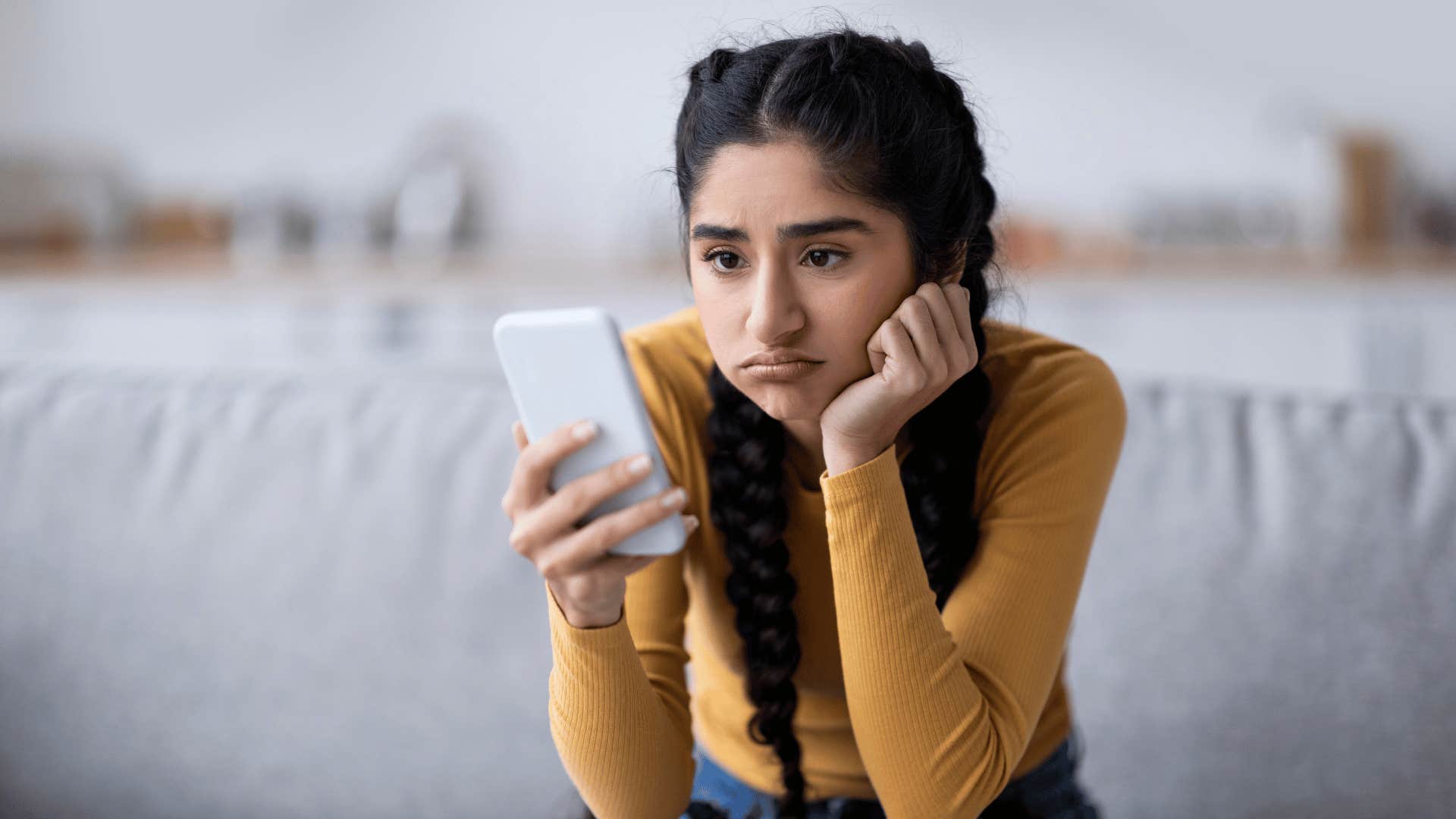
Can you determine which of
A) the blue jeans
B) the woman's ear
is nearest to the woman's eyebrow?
the woman's ear

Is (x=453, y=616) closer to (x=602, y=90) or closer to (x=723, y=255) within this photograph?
(x=723, y=255)

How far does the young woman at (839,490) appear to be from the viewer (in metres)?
0.77

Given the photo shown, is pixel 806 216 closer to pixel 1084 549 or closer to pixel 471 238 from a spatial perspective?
pixel 1084 549

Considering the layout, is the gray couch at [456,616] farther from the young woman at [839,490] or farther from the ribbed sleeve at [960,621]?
the ribbed sleeve at [960,621]

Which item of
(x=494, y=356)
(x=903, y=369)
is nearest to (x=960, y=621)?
(x=903, y=369)

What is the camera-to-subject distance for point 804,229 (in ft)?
2.48

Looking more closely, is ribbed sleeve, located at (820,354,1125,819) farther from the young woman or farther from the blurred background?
the blurred background

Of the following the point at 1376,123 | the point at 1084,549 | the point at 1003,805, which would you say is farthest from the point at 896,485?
the point at 1376,123

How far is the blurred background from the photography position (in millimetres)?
1170

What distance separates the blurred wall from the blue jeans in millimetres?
1933

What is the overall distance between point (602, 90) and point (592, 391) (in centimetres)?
269

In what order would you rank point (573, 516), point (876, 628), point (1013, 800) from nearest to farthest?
point (573, 516)
point (876, 628)
point (1013, 800)

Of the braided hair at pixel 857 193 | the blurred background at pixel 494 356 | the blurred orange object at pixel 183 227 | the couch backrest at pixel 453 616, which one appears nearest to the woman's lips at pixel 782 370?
the braided hair at pixel 857 193

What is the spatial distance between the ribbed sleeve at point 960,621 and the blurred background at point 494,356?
8.5 inches
